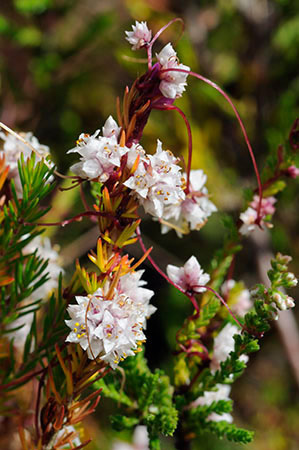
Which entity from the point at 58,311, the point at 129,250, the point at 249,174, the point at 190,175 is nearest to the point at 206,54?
the point at 249,174

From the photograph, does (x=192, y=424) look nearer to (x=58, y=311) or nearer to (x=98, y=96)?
(x=58, y=311)

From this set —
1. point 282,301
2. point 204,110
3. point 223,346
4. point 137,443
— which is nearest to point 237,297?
point 223,346

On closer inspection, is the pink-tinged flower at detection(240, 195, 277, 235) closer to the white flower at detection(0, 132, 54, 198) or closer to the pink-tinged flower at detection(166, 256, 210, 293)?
the pink-tinged flower at detection(166, 256, 210, 293)

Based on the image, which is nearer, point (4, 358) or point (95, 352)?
point (95, 352)

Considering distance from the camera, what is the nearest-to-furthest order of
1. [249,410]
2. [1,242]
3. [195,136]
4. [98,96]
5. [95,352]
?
[95,352] < [1,242] < [195,136] < [249,410] < [98,96]

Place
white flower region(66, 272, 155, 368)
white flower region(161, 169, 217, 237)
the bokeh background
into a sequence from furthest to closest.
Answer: the bokeh background < white flower region(161, 169, 217, 237) < white flower region(66, 272, 155, 368)

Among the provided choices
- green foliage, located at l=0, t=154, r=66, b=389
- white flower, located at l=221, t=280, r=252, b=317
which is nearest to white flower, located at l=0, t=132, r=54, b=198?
green foliage, located at l=0, t=154, r=66, b=389
